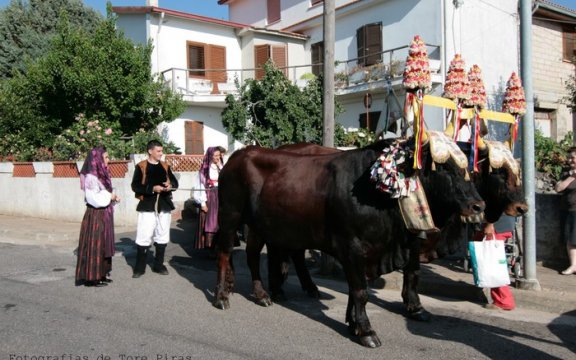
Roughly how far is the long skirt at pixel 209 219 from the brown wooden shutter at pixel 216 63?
1256 cm

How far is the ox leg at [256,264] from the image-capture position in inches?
240

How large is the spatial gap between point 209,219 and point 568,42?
16693 mm

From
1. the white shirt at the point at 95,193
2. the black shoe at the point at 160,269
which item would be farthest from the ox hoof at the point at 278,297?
the white shirt at the point at 95,193

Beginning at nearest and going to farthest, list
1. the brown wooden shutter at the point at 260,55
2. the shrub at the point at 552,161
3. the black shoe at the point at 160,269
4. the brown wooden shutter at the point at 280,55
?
1. the black shoe at the point at 160,269
2. the shrub at the point at 552,161
3. the brown wooden shutter at the point at 260,55
4. the brown wooden shutter at the point at 280,55

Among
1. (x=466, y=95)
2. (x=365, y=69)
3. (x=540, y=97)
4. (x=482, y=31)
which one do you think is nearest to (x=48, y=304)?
(x=466, y=95)

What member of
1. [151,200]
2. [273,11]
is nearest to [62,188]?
[151,200]

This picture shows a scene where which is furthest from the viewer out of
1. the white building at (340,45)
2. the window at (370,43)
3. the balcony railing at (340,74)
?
the window at (370,43)

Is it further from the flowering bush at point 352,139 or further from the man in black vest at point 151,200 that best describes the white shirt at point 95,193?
the flowering bush at point 352,139

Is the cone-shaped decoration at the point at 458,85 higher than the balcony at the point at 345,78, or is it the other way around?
the balcony at the point at 345,78

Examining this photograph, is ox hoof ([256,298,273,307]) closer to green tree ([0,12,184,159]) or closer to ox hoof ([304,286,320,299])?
ox hoof ([304,286,320,299])

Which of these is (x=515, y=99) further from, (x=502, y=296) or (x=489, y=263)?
(x=502, y=296)

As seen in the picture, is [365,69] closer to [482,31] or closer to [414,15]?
[414,15]

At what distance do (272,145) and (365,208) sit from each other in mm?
7221

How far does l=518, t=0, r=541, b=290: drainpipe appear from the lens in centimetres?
601
